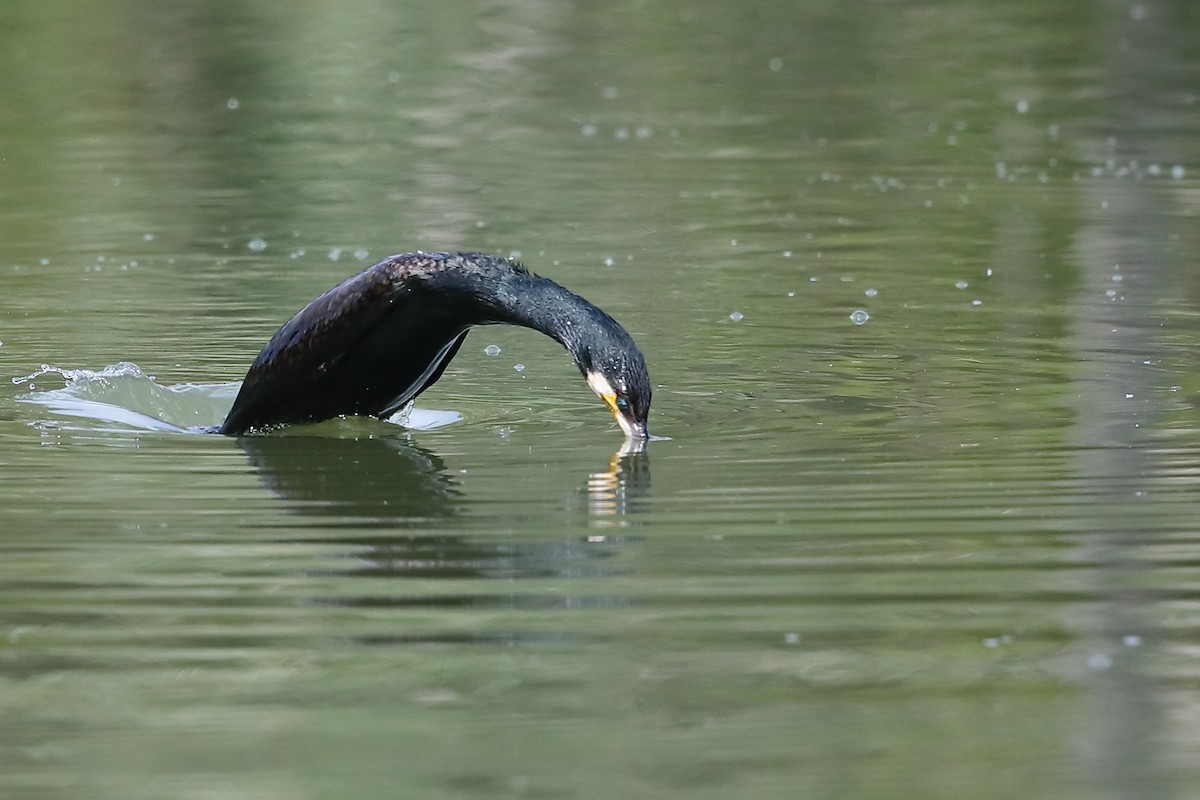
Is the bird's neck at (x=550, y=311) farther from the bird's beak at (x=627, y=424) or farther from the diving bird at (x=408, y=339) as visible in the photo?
the bird's beak at (x=627, y=424)

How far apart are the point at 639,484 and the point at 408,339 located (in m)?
1.18

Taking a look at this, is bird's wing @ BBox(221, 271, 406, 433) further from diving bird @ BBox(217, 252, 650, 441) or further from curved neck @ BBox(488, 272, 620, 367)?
curved neck @ BBox(488, 272, 620, 367)

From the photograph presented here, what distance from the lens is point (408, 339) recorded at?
7.51m

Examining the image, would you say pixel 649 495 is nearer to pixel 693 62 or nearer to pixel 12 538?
pixel 12 538

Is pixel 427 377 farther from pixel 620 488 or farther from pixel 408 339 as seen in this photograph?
pixel 620 488

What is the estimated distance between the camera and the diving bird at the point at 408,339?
22.9ft

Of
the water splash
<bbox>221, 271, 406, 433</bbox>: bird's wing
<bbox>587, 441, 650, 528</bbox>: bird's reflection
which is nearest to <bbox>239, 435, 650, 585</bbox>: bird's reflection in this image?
<bbox>587, 441, 650, 528</bbox>: bird's reflection

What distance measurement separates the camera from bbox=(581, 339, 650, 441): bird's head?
6.88 metres

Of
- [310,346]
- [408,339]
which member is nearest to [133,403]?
[310,346]

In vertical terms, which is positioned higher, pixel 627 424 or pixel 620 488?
pixel 627 424

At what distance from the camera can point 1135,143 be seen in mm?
16172

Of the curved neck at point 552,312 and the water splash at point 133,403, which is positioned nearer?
the curved neck at point 552,312

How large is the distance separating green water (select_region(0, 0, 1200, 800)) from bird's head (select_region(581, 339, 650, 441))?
17 cm

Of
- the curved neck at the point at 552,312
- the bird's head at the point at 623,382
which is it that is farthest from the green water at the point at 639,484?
the curved neck at the point at 552,312
